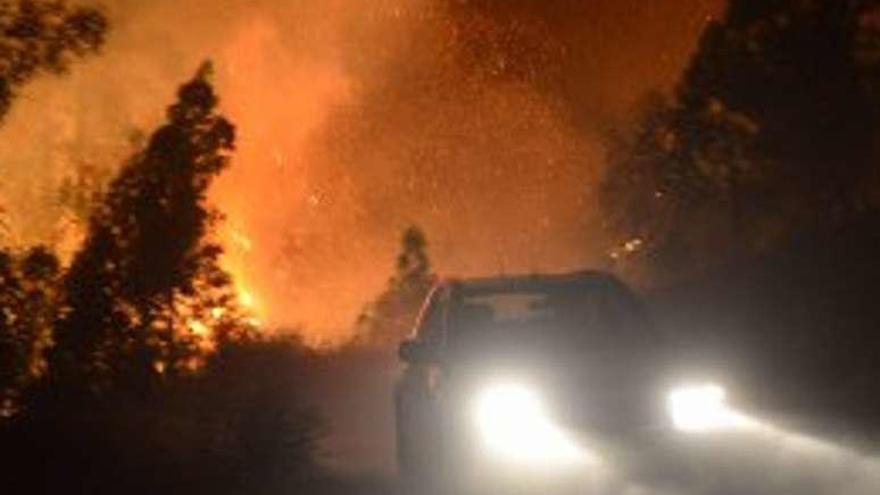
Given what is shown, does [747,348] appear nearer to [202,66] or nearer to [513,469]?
[202,66]

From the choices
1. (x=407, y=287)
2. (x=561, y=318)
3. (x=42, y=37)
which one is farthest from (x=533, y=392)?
(x=407, y=287)

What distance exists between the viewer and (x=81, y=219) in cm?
3142

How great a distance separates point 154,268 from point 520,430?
1798 cm

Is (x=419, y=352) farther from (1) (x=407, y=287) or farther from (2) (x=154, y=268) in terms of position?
(1) (x=407, y=287)

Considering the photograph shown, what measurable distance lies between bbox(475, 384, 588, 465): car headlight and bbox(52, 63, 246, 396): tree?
1570cm

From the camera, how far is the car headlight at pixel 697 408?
1088 cm

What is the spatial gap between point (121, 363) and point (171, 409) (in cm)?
113

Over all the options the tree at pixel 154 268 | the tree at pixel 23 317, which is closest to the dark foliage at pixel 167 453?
the tree at pixel 23 317

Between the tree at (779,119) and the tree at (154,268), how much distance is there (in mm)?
14954

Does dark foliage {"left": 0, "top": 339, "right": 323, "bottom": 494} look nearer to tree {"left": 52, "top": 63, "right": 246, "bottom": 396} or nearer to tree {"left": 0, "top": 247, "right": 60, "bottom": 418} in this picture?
tree {"left": 0, "top": 247, "right": 60, "bottom": 418}

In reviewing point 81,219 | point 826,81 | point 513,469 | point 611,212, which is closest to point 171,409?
point 81,219

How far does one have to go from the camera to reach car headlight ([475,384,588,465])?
1062 centimetres

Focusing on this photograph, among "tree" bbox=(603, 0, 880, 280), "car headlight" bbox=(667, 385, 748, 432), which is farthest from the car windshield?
"tree" bbox=(603, 0, 880, 280)

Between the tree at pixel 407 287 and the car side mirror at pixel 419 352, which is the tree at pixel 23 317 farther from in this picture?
the tree at pixel 407 287
